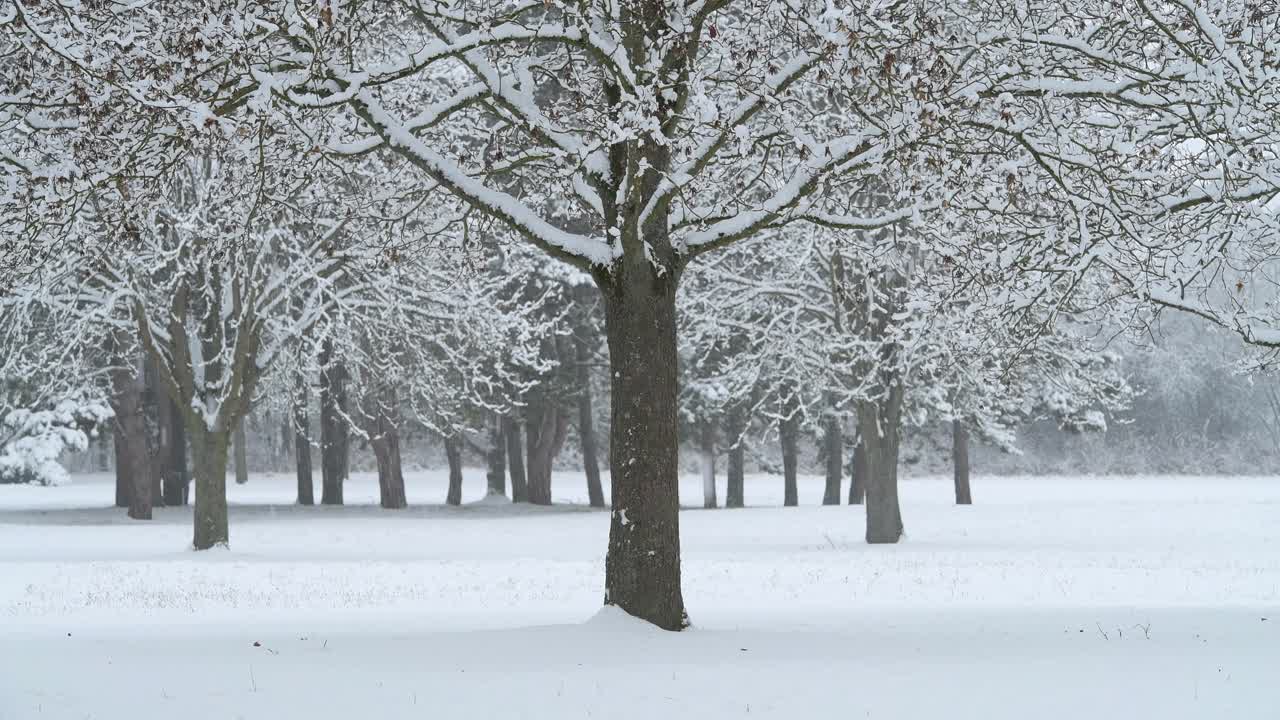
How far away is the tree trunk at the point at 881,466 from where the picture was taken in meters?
22.1

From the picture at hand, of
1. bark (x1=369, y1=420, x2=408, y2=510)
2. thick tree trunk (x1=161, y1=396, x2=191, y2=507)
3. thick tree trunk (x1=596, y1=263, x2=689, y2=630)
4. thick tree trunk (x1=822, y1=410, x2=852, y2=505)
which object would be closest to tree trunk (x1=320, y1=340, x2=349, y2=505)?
bark (x1=369, y1=420, x2=408, y2=510)

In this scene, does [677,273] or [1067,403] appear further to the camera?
[1067,403]

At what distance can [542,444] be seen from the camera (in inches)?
1443

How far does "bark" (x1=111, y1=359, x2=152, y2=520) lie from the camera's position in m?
30.1

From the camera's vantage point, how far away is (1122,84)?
9.19 meters

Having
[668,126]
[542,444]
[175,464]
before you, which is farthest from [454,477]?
[668,126]

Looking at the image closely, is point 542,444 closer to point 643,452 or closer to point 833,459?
point 833,459

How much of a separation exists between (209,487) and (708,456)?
19768 millimetres

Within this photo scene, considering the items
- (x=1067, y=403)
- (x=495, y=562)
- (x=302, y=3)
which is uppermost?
(x=302, y=3)

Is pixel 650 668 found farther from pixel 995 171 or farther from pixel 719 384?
pixel 719 384

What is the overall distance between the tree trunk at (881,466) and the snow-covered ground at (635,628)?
0.89 m

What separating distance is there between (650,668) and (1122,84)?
567cm

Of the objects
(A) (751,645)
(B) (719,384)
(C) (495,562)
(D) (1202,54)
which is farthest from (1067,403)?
(A) (751,645)

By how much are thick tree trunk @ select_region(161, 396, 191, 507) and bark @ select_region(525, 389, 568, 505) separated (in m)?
10.1
